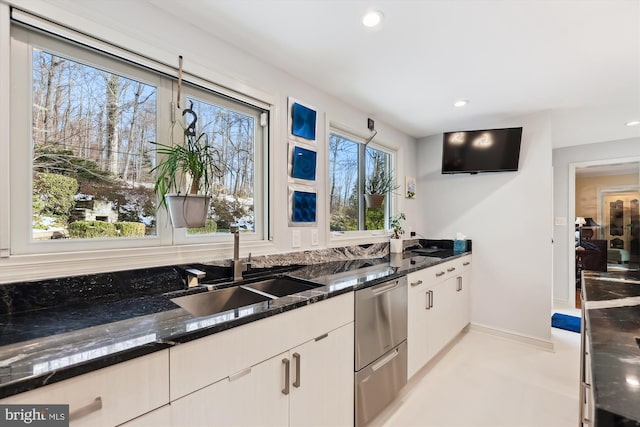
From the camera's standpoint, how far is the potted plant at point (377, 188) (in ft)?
9.78

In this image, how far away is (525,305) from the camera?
3008 millimetres

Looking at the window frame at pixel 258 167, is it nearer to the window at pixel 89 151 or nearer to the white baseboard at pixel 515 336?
the window at pixel 89 151

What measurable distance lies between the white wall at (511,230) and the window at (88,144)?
2852mm

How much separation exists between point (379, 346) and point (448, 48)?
1.96 m

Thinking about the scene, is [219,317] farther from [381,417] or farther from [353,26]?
[353,26]

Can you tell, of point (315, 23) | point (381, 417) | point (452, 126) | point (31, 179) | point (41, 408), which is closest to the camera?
point (41, 408)

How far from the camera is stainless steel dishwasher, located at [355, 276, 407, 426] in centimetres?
168

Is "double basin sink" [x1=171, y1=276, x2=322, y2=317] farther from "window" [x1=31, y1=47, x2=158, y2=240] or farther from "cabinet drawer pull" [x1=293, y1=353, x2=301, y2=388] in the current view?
"window" [x1=31, y1=47, x2=158, y2=240]

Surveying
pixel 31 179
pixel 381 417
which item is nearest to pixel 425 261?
pixel 381 417

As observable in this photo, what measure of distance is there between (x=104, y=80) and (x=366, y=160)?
2.34 meters

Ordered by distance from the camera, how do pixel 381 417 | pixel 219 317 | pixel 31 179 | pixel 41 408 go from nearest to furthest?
pixel 41 408
pixel 219 317
pixel 31 179
pixel 381 417

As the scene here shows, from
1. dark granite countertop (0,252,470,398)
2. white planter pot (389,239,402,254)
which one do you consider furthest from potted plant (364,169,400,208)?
dark granite countertop (0,252,470,398)

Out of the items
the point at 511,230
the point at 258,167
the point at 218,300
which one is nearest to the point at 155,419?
the point at 218,300

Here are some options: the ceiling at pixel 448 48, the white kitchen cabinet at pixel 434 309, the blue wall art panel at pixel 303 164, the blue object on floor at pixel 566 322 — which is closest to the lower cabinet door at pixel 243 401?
the white kitchen cabinet at pixel 434 309
